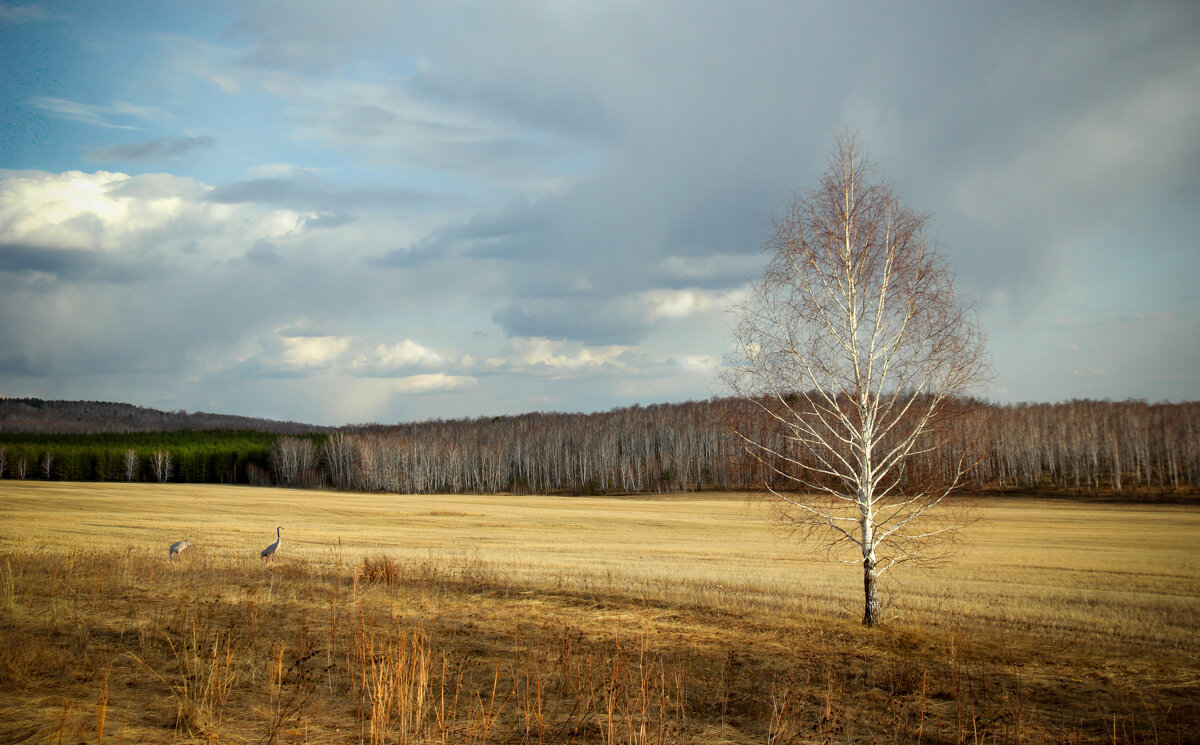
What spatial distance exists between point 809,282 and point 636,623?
7.23m

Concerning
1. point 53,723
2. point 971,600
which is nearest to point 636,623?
point 53,723

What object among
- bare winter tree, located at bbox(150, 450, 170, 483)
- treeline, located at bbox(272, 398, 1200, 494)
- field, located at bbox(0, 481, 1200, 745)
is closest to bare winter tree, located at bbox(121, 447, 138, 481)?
bare winter tree, located at bbox(150, 450, 170, 483)

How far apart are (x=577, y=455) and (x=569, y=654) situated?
410 ft

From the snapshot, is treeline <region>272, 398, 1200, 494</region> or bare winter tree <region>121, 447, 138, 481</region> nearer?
treeline <region>272, 398, 1200, 494</region>

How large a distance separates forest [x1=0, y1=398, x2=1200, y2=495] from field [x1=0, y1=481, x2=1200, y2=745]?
7575 centimetres

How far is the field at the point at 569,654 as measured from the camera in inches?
240

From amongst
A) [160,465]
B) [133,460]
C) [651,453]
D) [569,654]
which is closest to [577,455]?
[651,453]

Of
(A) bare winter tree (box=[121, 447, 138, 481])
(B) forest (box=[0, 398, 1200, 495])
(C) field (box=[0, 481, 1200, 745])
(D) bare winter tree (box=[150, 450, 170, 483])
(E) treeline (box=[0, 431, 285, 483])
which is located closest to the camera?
(C) field (box=[0, 481, 1200, 745])

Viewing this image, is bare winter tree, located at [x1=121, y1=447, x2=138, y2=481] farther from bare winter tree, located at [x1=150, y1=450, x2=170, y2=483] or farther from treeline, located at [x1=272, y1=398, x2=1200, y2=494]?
treeline, located at [x1=272, y1=398, x2=1200, y2=494]

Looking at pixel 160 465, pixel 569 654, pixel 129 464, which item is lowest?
pixel 160 465

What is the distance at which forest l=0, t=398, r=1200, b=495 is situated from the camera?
94.4 metres

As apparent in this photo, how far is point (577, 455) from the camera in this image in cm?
13300

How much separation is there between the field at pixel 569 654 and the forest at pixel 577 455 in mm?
75750

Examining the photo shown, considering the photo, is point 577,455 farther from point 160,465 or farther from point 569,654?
point 569,654
